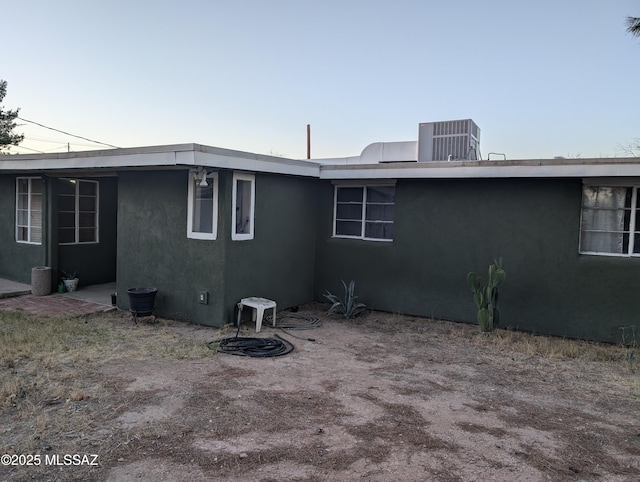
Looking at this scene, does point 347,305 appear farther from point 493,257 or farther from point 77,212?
point 77,212

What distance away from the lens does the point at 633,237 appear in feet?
22.6

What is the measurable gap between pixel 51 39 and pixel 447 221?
10.6 m

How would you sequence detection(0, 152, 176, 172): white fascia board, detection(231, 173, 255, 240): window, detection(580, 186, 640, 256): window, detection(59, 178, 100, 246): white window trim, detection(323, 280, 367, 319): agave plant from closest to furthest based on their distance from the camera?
detection(0, 152, 176, 172): white fascia board → detection(580, 186, 640, 256): window → detection(231, 173, 255, 240): window → detection(323, 280, 367, 319): agave plant → detection(59, 178, 100, 246): white window trim

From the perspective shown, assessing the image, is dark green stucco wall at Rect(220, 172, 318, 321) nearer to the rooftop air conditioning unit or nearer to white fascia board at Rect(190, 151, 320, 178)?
white fascia board at Rect(190, 151, 320, 178)

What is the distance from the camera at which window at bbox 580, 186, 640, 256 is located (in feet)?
22.6

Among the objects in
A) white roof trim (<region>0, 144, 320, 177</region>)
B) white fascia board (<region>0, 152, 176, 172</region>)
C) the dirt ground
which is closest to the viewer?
the dirt ground

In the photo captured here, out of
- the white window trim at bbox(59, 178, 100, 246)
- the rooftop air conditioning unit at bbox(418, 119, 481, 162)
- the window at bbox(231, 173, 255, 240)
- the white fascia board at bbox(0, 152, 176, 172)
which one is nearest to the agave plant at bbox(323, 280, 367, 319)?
the window at bbox(231, 173, 255, 240)

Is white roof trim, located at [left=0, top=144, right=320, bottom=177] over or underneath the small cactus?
over

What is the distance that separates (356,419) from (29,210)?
8965 millimetres

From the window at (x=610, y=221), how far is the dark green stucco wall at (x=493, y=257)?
168 millimetres

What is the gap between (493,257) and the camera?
25.5 feet

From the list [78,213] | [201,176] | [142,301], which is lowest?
[142,301]

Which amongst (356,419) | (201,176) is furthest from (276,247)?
(356,419)

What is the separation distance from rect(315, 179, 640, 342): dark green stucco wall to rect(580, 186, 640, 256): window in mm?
168
